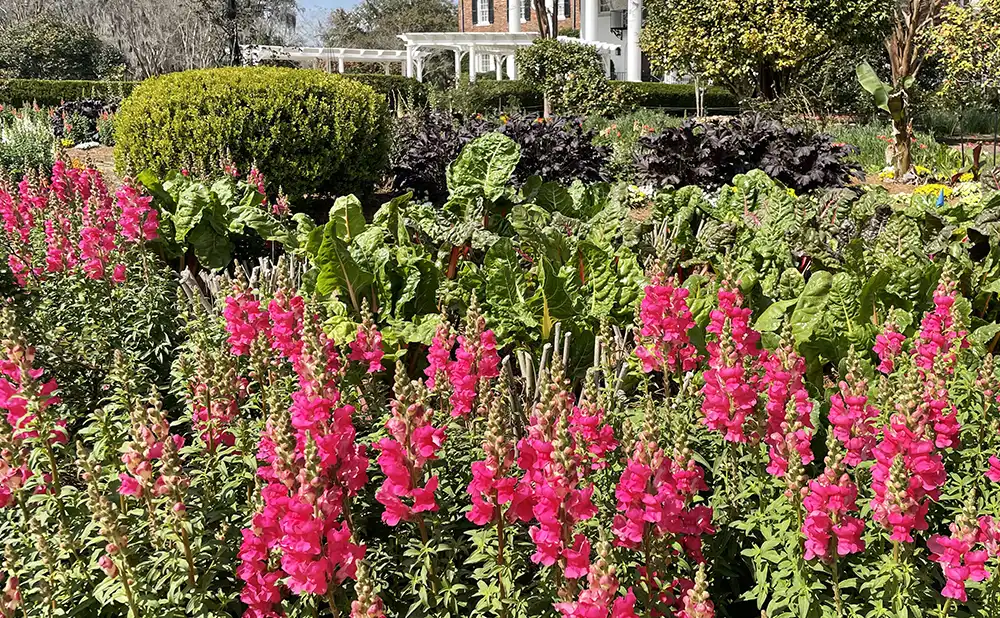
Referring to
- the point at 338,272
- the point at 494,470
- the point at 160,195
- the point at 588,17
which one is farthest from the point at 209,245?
the point at 588,17

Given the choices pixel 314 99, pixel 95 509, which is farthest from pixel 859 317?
pixel 314 99

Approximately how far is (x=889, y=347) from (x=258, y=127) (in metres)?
5.67

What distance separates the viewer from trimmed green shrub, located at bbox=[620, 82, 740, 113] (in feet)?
85.9

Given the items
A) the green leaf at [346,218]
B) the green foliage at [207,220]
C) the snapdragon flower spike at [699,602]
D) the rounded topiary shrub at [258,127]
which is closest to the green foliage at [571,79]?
the rounded topiary shrub at [258,127]

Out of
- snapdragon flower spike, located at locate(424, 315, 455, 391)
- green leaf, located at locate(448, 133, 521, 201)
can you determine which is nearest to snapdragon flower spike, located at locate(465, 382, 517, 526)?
snapdragon flower spike, located at locate(424, 315, 455, 391)

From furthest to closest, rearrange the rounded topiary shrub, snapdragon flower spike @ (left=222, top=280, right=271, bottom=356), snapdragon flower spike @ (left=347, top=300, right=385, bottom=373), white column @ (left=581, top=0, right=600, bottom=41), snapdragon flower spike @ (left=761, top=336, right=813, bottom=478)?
white column @ (left=581, top=0, right=600, bottom=41), the rounded topiary shrub, snapdragon flower spike @ (left=222, top=280, right=271, bottom=356), snapdragon flower spike @ (left=347, top=300, right=385, bottom=373), snapdragon flower spike @ (left=761, top=336, right=813, bottom=478)

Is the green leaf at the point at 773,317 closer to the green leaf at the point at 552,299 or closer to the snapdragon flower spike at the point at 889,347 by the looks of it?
the snapdragon flower spike at the point at 889,347

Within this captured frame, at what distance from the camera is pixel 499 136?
5484 mm

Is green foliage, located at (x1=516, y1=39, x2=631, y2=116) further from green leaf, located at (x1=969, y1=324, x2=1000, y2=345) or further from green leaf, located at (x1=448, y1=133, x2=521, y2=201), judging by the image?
green leaf, located at (x1=969, y1=324, x2=1000, y2=345)

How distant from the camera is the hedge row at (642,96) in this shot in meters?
21.4

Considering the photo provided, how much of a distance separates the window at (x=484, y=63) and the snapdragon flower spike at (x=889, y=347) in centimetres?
3630

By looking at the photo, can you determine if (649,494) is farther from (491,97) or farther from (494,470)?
(491,97)

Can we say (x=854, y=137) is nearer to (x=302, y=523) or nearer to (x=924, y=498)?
(x=924, y=498)

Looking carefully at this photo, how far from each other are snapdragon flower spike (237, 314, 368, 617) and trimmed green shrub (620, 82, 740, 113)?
24876mm
